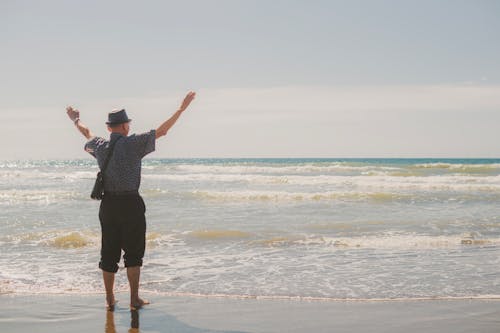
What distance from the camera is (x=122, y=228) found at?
512 centimetres

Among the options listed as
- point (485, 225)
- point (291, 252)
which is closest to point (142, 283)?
point (291, 252)

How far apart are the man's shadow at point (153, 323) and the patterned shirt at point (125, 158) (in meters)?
1.19

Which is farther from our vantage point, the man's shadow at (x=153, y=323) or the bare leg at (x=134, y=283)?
the bare leg at (x=134, y=283)

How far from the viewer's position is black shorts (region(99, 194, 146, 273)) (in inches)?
200

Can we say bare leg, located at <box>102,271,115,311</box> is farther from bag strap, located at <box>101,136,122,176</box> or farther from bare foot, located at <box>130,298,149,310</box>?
bag strap, located at <box>101,136,122,176</box>

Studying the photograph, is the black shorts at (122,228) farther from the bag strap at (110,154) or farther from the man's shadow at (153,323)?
the man's shadow at (153,323)

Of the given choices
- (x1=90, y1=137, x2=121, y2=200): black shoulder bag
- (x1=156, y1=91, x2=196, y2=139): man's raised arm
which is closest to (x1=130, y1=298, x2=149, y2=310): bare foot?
(x1=90, y1=137, x2=121, y2=200): black shoulder bag

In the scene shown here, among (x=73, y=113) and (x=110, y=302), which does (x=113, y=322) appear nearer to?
(x=110, y=302)

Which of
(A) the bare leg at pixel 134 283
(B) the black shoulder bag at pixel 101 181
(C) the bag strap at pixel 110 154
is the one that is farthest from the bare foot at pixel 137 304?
(C) the bag strap at pixel 110 154

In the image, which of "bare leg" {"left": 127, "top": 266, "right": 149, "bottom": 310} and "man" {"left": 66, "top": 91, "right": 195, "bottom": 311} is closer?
"man" {"left": 66, "top": 91, "right": 195, "bottom": 311}

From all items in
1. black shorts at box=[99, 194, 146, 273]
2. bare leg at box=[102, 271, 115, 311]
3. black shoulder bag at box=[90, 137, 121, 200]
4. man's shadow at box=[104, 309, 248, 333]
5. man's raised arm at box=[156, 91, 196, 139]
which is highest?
man's raised arm at box=[156, 91, 196, 139]

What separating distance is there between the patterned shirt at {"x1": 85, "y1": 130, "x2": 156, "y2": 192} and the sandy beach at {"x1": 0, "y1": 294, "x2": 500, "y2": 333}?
48.3 inches

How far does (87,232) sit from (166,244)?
6.67 feet

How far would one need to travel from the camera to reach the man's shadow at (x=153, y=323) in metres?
4.73
